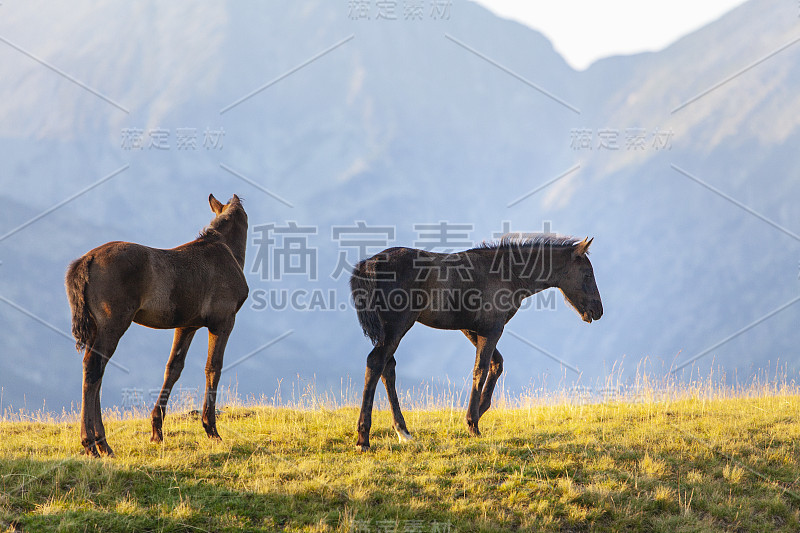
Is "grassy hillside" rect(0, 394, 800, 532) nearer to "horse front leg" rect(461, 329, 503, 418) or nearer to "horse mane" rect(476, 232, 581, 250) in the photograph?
"horse front leg" rect(461, 329, 503, 418)

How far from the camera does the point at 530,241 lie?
1142 cm

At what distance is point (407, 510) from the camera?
725 centimetres

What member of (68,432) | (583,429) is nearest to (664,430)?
(583,429)

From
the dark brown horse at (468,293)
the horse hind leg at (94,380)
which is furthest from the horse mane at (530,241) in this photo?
the horse hind leg at (94,380)

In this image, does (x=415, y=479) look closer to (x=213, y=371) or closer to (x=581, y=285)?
(x=213, y=371)

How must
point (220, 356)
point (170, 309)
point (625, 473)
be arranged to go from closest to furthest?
1. point (625, 473)
2. point (170, 309)
3. point (220, 356)

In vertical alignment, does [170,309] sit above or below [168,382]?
above

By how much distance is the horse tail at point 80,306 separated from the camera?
842cm

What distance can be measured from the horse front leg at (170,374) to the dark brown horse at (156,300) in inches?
0.6

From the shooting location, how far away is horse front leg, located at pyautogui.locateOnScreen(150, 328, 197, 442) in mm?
9719

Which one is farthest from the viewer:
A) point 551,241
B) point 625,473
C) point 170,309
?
point 551,241

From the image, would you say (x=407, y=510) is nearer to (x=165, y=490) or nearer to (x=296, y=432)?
(x=165, y=490)

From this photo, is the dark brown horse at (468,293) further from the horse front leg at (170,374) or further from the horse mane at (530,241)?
the horse front leg at (170,374)

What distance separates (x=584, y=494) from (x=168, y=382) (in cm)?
622
